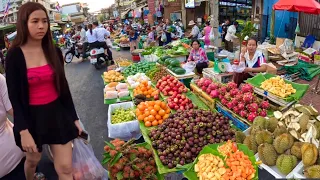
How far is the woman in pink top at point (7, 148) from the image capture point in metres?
2.59

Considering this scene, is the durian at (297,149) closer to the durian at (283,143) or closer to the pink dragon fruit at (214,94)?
the durian at (283,143)

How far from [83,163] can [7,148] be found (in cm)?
81

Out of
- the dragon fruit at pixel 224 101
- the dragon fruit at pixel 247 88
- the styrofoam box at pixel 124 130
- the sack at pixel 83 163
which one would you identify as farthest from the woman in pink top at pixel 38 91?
the dragon fruit at pixel 247 88

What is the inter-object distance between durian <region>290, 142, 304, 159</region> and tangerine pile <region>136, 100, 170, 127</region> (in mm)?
1762

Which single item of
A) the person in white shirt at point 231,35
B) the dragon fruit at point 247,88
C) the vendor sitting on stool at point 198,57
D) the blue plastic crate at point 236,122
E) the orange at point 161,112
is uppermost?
the person in white shirt at point 231,35

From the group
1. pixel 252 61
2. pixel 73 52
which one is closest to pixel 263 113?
pixel 252 61

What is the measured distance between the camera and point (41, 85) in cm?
220

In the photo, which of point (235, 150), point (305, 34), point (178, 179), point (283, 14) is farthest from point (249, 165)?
point (283, 14)

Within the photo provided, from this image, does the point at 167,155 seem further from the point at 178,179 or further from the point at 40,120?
the point at 40,120

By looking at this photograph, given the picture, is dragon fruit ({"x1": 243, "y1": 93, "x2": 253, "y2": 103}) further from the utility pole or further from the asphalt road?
the utility pole

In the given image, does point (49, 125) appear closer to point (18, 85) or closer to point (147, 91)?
point (18, 85)

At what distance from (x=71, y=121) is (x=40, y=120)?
0.29 meters

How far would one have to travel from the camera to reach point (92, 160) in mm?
2838

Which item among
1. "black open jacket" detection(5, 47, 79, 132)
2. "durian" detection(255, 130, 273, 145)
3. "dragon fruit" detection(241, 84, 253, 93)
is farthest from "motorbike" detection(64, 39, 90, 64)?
"durian" detection(255, 130, 273, 145)
